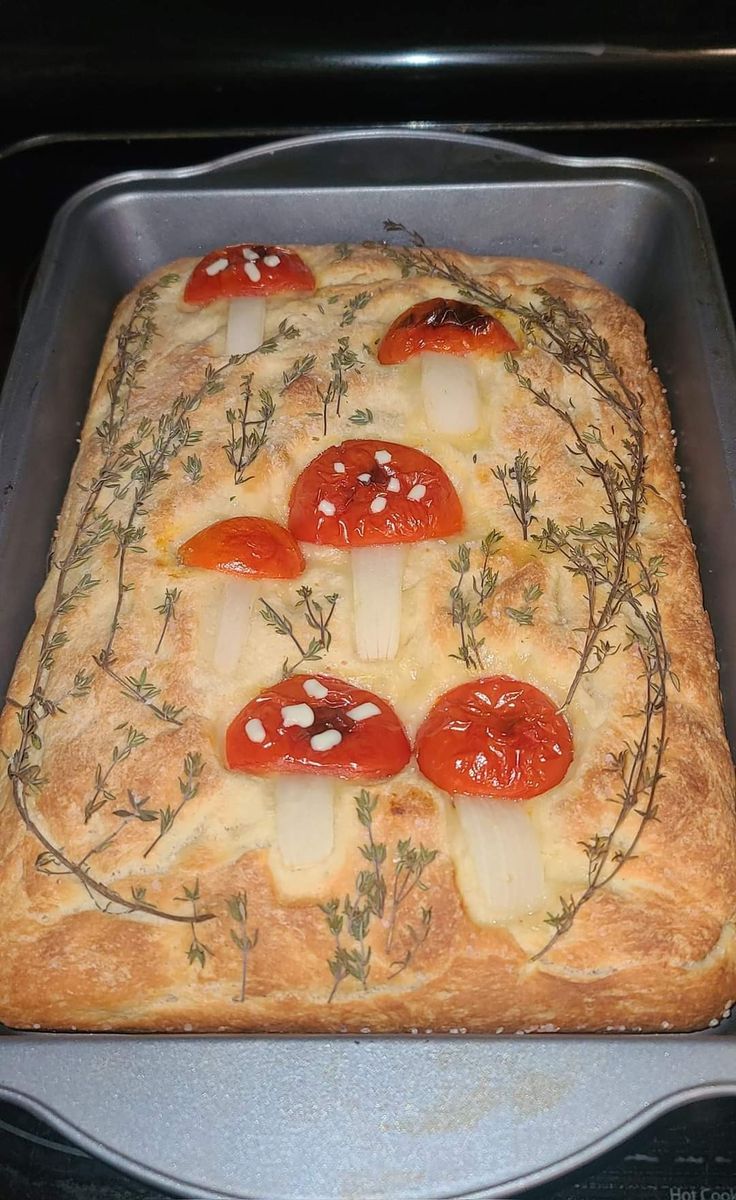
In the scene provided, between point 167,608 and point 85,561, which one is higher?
point 85,561

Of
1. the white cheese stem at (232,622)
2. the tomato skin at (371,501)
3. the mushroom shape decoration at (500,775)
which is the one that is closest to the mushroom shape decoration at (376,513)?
the tomato skin at (371,501)

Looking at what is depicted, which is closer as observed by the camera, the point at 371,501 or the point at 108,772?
the point at 108,772

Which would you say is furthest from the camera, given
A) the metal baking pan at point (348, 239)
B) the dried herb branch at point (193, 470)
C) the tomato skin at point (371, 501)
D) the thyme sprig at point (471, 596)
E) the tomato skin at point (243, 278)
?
the tomato skin at point (243, 278)

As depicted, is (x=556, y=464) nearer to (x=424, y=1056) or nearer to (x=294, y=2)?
(x=424, y=1056)

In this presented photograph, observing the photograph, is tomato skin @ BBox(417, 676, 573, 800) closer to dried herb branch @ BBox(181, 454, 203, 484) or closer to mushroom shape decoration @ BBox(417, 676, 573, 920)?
mushroom shape decoration @ BBox(417, 676, 573, 920)

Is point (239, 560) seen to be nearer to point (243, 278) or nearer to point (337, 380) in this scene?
point (337, 380)

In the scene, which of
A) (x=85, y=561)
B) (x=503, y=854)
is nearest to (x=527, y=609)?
(x=503, y=854)

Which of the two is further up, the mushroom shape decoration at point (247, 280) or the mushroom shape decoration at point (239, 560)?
the mushroom shape decoration at point (247, 280)

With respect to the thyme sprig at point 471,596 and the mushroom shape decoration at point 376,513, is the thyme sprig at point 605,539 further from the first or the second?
the mushroom shape decoration at point 376,513
